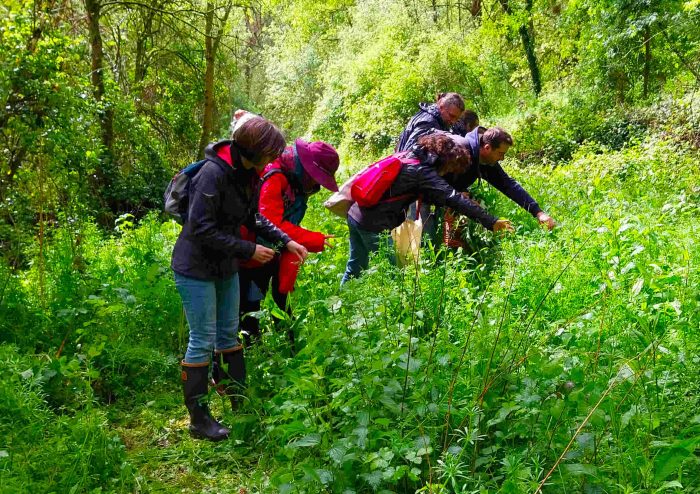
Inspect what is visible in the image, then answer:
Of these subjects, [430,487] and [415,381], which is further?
[415,381]

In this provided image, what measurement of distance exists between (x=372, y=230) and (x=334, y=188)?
616mm

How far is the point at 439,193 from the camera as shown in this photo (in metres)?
4.27

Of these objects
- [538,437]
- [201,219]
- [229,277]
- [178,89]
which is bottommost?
[538,437]

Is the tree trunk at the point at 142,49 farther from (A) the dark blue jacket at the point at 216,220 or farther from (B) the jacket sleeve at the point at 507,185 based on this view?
(A) the dark blue jacket at the point at 216,220

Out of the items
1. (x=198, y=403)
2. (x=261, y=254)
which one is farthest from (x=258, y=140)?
(x=198, y=403)

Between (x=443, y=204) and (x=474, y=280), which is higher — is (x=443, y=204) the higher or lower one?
the higher one

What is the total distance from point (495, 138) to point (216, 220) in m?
2.61

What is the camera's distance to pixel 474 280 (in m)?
4.76

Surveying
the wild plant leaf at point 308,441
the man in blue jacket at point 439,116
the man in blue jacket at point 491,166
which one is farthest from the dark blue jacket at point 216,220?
the man in blue jacket at point 439,116

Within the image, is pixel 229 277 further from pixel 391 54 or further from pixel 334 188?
pixel 391 54

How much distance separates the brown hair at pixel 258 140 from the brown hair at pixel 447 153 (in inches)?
58.9

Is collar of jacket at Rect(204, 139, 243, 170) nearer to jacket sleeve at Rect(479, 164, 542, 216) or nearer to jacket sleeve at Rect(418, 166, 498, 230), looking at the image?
jacket sleeve at Rect(418, 166, 498, 230)

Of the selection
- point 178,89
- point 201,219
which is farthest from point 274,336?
point 178,89

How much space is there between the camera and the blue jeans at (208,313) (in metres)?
3.24
